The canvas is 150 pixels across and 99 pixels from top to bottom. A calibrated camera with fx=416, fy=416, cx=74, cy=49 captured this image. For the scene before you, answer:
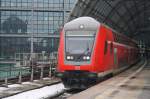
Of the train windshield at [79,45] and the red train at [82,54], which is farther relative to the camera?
the train windshield at [79,45]

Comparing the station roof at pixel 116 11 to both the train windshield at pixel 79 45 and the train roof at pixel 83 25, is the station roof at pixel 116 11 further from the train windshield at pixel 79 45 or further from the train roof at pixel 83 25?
the train windshield at pixel 79 45

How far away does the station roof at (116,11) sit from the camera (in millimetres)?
37487

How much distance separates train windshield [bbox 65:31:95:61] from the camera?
21250 millimetres

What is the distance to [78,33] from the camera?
22000mm

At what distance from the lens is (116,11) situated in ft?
165

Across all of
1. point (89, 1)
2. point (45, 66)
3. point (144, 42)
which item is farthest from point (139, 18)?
point (45, 66)

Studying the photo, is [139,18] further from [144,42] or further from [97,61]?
[97,61]

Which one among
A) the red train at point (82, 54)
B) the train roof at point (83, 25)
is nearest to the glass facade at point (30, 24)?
the train roof at point (83, 25)

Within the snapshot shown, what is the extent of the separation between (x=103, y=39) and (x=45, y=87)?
13.4 ft

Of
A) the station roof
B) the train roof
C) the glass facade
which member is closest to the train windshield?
the train roof

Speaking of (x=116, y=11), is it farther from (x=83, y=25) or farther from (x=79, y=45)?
(x=79, y=45)

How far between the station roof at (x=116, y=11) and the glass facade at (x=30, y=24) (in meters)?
15.0

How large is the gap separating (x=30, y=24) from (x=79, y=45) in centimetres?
5966

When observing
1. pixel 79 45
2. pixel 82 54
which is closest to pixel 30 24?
pixel 79 45
